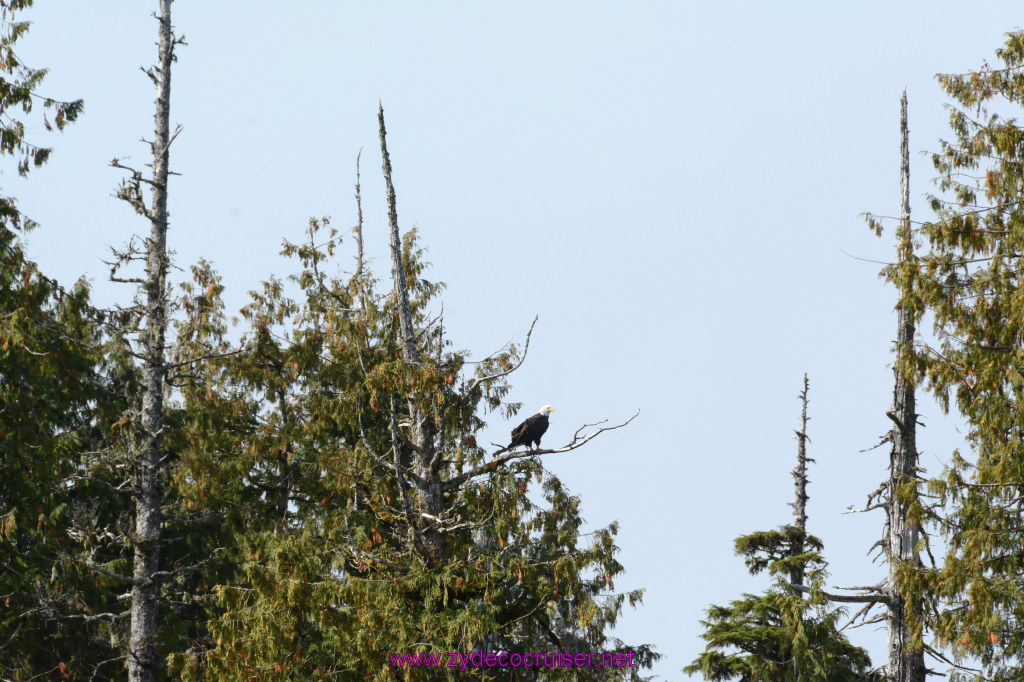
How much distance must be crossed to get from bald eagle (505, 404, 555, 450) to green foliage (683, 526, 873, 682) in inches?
223

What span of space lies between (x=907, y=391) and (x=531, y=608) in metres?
6.76

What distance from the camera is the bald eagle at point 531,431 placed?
1467 cm

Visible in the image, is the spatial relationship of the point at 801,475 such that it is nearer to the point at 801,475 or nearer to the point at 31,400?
the point at 801,475

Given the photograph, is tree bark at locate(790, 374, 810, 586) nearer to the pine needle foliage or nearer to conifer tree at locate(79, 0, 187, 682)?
the pine needle foliage

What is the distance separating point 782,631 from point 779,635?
0.62ft

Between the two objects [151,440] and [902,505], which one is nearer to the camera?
[151,440]

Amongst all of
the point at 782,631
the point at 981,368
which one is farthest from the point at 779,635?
the point at 981,368

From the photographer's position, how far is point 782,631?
64.8ft

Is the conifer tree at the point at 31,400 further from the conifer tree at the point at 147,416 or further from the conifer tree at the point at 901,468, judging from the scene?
the conifer tree at the point at 901,468

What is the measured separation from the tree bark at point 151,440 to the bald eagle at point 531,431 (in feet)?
15.7

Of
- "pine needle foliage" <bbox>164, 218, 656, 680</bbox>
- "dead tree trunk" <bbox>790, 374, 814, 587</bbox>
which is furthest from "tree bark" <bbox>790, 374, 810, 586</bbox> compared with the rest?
"pine needle foliage" <bbox>164, 218, 656, 680</bbox>

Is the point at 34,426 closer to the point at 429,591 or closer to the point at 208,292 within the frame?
the point at 208,292

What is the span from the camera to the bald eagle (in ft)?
48.1

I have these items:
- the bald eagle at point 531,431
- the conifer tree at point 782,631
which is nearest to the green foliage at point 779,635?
the conifer tree at point 782,631
